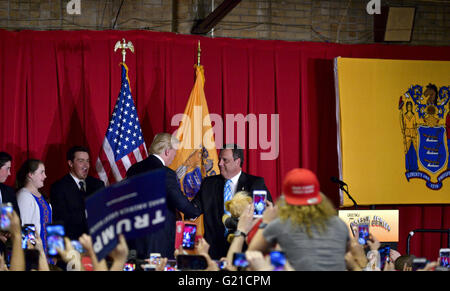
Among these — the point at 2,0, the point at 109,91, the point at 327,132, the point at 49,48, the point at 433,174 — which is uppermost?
the point at 2,0

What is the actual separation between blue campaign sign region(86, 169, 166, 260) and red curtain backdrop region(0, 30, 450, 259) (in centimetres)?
424

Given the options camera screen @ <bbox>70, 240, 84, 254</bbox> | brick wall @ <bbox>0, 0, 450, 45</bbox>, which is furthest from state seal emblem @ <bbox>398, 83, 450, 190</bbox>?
camera screen @ <bbox>70, 240, 84, 254</bbox>

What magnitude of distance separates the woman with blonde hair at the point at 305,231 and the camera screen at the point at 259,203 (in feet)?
2.63

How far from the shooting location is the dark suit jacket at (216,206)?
17.6 feet

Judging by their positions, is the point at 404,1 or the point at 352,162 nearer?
the point at 352,162

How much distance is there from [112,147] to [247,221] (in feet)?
10.1

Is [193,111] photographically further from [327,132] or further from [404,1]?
[404,1]

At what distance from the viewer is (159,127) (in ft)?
23.4

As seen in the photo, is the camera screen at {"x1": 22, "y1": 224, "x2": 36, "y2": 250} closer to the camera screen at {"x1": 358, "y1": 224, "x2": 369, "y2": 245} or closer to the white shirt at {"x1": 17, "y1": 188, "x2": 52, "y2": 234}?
the white shirt at {"x1": 17, "y1": 188, "x2": 52, "y2": 234}

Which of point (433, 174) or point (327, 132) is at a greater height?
point (327, 132)

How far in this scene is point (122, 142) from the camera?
21.4 ft

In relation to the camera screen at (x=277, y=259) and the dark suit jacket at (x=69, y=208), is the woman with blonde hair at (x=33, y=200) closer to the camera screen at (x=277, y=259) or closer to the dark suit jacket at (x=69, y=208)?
the dark suit jacket at (x=69, y=208)

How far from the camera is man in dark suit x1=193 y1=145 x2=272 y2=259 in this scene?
17.6 ft
